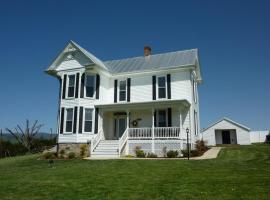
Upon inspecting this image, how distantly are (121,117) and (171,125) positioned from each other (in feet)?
14.3

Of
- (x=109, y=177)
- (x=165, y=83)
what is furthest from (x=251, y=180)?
(x=165, y=83)

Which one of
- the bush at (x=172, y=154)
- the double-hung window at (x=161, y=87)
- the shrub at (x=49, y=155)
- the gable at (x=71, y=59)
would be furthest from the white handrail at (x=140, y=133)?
the shrub at (x=49, y=155)

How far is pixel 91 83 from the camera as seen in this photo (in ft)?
66.5

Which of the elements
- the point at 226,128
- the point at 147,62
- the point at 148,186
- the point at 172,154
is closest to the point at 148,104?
the point at 172,154

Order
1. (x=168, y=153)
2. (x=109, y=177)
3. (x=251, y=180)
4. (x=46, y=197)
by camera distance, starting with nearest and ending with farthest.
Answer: (x=46, y=197) < (x=251, y=180) < (x=109, y=177) < (x=168, y=153)

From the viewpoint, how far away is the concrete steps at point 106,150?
1777 cm

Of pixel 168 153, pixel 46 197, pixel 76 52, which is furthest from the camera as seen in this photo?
pixel 76 52

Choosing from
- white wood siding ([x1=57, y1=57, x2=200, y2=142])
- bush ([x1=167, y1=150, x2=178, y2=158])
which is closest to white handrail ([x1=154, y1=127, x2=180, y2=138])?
white wood siding ([x1=57, y1=57, x2=200, y2=142])

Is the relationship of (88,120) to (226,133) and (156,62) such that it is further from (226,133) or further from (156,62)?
(226,133)

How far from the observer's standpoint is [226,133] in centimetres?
3700

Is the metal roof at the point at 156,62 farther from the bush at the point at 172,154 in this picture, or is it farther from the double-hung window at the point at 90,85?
the bush at the point at 172,154

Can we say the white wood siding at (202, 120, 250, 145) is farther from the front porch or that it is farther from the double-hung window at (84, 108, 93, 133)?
the double-hung window at (84, 108, 93, 133)

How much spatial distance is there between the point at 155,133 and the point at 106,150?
3.71m

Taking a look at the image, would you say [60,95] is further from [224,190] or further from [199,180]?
[224,190]
